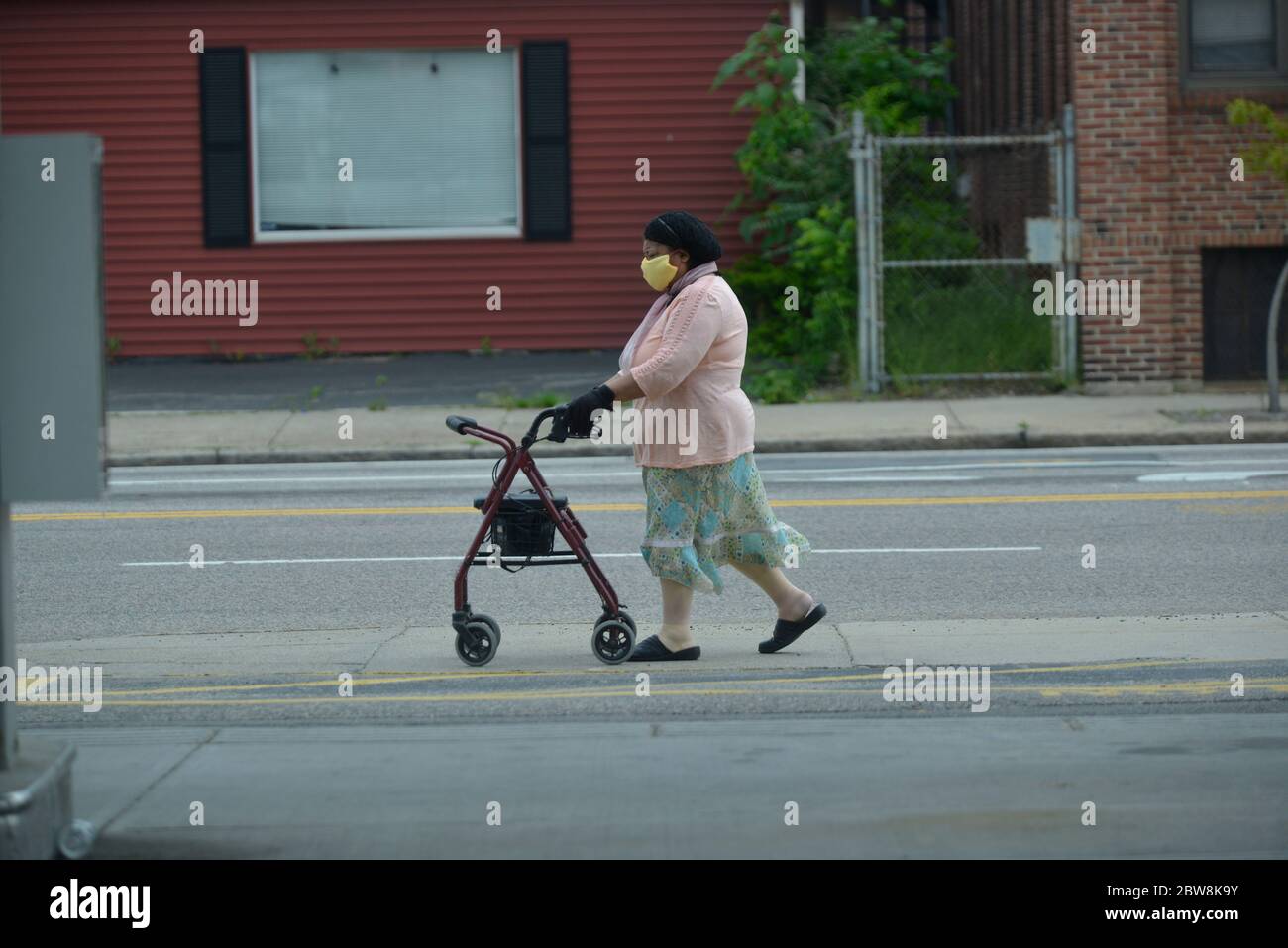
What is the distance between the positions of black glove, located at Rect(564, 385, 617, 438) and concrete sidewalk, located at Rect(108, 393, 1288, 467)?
8.88m

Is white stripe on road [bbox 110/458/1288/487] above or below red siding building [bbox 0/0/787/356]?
below

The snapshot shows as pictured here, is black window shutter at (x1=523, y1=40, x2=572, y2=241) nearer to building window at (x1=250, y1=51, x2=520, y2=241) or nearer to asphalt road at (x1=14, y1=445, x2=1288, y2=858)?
building window at (x1=250, y1=51, x2=520, y2=241)

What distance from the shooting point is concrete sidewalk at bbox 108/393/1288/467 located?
16.6 m

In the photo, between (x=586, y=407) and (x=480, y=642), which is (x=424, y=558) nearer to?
(x=480, y=642)

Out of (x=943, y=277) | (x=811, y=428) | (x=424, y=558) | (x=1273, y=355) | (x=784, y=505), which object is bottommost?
(x=424, y=558)

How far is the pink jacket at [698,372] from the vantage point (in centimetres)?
767

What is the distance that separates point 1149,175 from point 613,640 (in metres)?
12.5

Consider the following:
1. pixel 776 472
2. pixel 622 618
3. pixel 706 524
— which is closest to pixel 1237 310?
pixel 776 472

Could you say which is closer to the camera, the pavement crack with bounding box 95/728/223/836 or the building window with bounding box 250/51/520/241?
the pavement crack with bounding box 95/728/223/836

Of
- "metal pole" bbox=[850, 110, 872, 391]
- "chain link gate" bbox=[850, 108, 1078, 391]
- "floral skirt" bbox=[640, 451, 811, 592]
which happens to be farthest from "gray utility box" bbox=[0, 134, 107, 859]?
"metal pole" bbox=[850, 110, 872, 391]

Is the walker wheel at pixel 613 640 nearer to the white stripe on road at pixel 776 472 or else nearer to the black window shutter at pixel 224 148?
the white stripe on road at pixel 776 472

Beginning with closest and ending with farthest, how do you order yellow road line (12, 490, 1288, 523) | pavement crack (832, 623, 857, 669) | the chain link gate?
pavement crack (832, 623, 857, 669) → yellow road line (12, 490, 1288, 523) → the chain link gate

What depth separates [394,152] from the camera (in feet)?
73.2

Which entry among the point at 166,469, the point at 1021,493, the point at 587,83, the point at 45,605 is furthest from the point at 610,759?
the point at 587,83
